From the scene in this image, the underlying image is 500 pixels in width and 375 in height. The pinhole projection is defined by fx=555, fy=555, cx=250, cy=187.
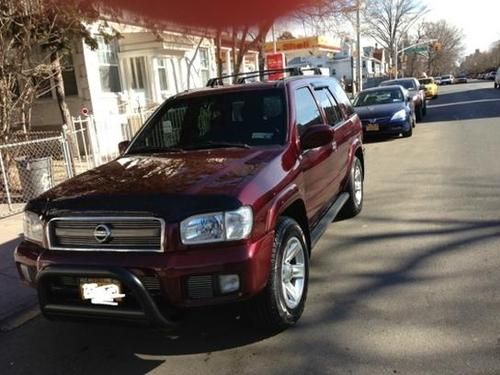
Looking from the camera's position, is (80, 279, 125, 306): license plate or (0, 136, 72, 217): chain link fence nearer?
(80, 279, 125, 306): license plate

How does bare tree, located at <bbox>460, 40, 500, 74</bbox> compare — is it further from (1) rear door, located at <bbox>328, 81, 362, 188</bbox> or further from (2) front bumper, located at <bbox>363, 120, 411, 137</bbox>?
(1) rear door, located at <bbox>328, 81, 362, 188</bbox>

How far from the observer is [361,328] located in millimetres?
4039

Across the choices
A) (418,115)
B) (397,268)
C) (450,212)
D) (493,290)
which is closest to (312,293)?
(397,268)

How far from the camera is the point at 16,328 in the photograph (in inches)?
187

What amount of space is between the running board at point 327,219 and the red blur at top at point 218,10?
46.1 feet

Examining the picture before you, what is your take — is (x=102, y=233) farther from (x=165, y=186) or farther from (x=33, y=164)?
(x=33, y=164)

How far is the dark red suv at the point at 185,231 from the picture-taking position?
3422 mm

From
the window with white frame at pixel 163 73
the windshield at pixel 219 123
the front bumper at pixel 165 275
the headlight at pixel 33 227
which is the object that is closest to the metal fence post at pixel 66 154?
the windshield at pixel 219 123

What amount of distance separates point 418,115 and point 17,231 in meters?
16.1

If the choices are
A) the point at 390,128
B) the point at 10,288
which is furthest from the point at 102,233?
the point at 390,128

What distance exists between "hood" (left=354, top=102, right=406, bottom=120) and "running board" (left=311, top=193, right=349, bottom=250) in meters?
8.58

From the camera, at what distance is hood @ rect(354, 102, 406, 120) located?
14.8 metres

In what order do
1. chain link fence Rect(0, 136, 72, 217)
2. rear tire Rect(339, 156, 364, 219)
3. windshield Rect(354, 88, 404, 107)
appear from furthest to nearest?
windshield Rect(354, 88, 404, 107) → chain link fence Rect(0, 136, 72, 217) → rear tire Rect(339, 156, 364, 219)

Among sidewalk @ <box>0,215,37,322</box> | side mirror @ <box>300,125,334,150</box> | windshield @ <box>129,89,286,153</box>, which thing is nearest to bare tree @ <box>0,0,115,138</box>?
sidewalk @ <box>0,215,37,322</box>
